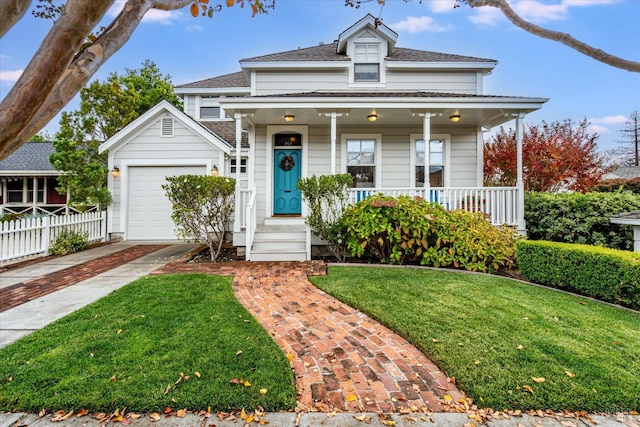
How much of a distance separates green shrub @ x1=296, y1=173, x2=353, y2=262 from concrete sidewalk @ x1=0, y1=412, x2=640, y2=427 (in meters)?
4.61

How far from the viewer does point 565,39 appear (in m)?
2.48

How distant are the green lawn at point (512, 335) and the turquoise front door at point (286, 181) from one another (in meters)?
4.33

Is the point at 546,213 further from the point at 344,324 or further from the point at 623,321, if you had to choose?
the point at 344,324

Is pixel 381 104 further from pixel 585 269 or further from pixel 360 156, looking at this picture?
pixel 585 269

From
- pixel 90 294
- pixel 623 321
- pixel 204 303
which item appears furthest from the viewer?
pixel 90 294

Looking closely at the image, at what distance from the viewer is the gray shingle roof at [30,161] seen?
1396 centimetres

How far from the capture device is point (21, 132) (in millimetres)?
1401

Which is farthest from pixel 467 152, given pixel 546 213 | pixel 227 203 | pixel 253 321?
pixel 253 321

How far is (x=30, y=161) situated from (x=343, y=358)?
19208mm

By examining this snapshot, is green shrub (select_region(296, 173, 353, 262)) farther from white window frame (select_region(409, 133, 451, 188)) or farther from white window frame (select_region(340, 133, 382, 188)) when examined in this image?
white window frame (select_region(409, 133, 451, 188))

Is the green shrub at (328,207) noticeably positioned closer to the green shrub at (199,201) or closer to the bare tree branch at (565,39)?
the green shrub at (199,201)

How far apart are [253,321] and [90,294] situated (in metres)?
3.02

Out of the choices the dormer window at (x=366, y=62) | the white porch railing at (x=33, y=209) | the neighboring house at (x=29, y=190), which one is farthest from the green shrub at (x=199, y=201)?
the neighboring house at (x=29, y=190)

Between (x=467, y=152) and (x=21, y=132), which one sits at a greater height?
(x=467, y=152)
